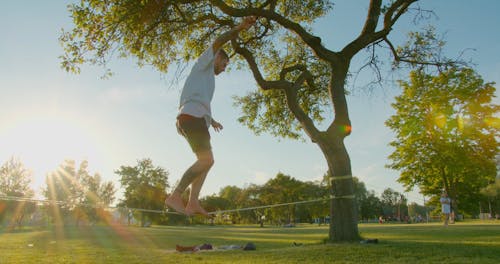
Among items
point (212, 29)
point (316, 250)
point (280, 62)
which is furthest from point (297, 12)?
point (316, 250)

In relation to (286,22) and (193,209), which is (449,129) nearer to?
(286,22)

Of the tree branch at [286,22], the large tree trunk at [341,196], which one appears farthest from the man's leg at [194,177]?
the tree branch at [286,22]

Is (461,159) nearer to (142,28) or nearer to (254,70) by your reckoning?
(254,70)

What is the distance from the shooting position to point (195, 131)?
15.6 ft

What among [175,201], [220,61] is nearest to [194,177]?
[175,201]

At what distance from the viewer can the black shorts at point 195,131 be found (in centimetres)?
475

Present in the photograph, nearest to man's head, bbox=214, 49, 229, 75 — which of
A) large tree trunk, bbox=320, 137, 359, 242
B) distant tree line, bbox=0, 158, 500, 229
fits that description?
large tree trunk, bbox=320, 137, 359, 242

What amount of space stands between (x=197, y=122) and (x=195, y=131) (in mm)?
115

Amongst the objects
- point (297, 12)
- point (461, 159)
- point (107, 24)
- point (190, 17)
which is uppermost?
point (297, 12)

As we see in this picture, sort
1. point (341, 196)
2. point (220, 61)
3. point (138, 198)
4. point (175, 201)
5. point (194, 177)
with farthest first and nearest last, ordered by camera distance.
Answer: point (138, 198) → point (341, 196) → point (220, 61) → point (175, 201) → point (194, 177)

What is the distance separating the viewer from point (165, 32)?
13188mm

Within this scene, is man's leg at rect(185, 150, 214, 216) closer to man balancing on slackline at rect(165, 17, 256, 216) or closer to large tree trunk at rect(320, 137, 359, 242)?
man balancing on slackline at rect(165, 17, 256, 216)

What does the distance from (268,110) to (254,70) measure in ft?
13.9

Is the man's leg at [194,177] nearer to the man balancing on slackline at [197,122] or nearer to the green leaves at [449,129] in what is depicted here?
the man balancing on slackline at [197,122]
